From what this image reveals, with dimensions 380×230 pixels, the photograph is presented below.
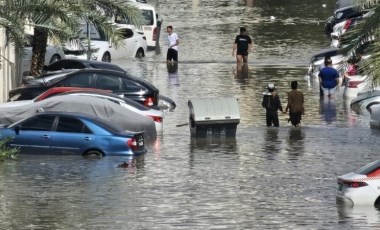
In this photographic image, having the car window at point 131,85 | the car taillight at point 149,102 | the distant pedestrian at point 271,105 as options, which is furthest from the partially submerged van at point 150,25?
the distant pedestrian at point 271,105

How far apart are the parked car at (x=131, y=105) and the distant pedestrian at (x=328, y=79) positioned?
26.6 feet

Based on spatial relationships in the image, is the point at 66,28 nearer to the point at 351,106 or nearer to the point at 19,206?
the point at 19,206

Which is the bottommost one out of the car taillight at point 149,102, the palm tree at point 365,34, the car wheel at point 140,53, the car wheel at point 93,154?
the car wheel at point 93,154

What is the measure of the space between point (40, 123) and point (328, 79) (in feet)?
43.6

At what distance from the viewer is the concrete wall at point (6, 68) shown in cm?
3834

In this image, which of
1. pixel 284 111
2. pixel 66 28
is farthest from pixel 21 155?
pixel 284 111

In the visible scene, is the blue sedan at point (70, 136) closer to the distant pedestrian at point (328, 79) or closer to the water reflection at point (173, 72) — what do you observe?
the distant pedestrian at point (328, 79)

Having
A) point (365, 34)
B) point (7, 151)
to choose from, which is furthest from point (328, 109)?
point (365, 34)

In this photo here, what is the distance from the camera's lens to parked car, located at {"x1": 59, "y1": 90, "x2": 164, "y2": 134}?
111 ft

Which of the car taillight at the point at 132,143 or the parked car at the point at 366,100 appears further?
the parked car at the point at 366,100

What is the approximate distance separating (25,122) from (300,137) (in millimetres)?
7588

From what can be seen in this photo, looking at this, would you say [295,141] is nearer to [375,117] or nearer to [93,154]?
[375,117]

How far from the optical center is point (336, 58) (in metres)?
45.7

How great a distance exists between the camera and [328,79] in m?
41.0
